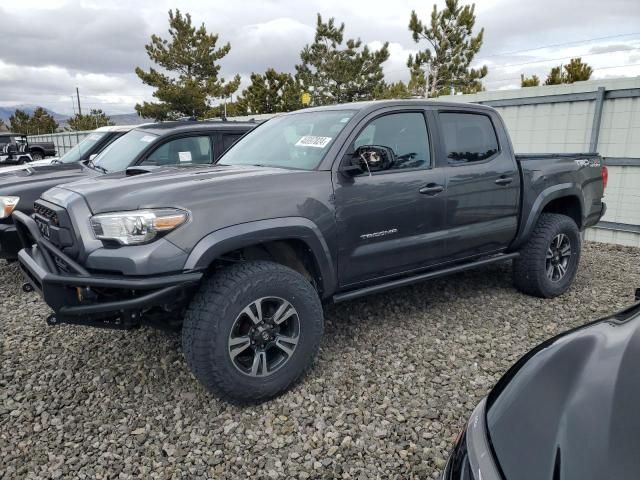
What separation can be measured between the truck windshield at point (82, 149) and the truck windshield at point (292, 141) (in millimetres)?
4260

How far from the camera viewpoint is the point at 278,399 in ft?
9.40

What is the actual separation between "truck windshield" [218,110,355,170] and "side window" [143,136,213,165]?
74.9 inches

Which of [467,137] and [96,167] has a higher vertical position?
[467,137]

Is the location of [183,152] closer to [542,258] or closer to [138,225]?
[138,225]

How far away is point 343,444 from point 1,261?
540 centimetres

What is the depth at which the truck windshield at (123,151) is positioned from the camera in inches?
216

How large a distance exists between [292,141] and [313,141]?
0.75 feet

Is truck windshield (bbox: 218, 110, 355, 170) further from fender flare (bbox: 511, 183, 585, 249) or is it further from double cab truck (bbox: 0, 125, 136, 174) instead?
double cab truck (bbox: 0, 125, 136, 174)

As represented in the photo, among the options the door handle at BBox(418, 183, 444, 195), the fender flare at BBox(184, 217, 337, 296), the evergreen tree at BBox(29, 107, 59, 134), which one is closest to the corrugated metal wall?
the door handle at BBox(418, 183, 444, 195)

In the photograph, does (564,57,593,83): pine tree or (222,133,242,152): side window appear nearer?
(222,133,242,152): side window

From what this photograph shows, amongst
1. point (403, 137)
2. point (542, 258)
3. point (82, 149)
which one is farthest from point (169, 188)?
point (82, 149)

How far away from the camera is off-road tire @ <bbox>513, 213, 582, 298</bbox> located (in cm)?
431

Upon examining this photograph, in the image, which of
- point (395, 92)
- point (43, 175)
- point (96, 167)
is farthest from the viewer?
point (395, 92)

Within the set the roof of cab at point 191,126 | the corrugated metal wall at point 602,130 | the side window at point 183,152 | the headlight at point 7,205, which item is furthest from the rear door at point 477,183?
the headlight at point 7,205
